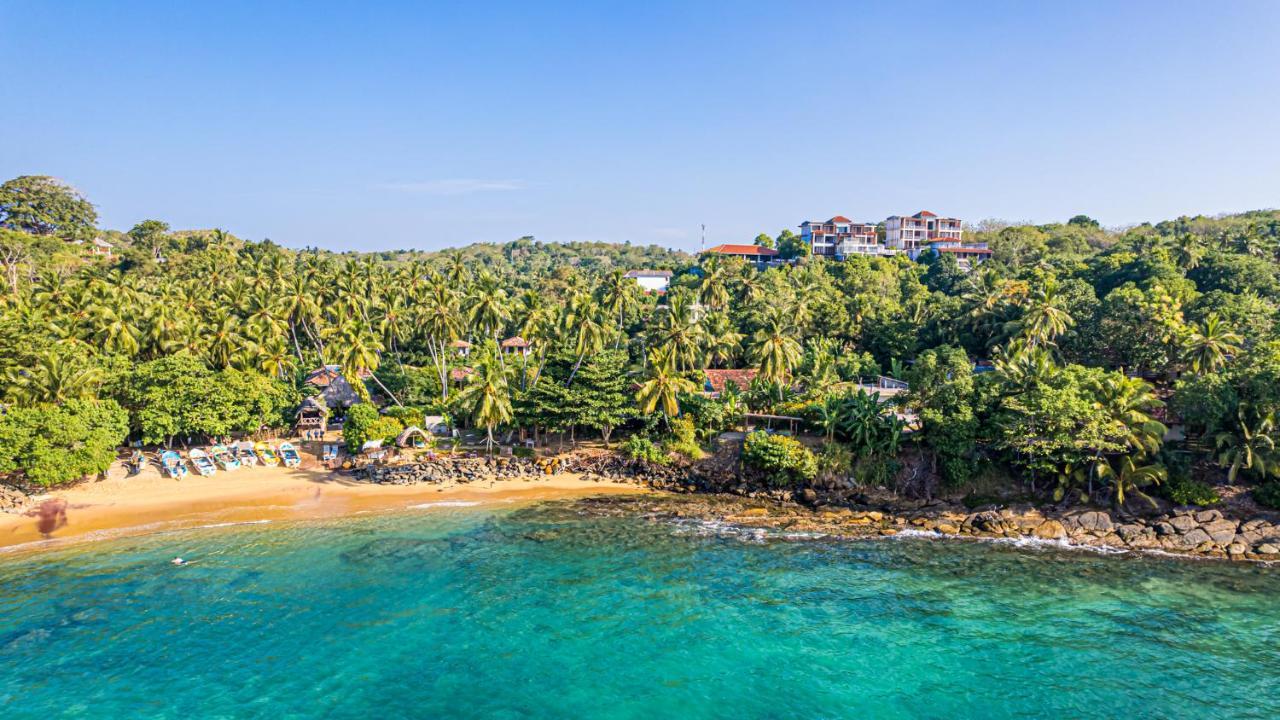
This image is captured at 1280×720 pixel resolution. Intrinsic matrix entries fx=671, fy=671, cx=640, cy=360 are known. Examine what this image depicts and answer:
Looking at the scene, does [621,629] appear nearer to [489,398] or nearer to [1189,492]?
[489,398]

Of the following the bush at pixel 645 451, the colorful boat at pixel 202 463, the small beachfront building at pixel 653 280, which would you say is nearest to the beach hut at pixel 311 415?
the colorful boat at pixel 202 463

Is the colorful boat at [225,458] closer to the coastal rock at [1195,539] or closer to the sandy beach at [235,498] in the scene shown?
the sandy beach at [235,498]

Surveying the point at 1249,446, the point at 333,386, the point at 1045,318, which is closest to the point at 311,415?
the point at 333,386

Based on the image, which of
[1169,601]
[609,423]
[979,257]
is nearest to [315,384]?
[609,423]

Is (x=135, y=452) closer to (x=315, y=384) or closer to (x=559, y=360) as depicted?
(x=315, y=384)

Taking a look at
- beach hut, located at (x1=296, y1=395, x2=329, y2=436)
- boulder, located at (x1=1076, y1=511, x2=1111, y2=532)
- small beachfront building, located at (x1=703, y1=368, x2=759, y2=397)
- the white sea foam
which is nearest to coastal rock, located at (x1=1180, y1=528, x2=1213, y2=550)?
boulder, located at (x1=1076, y1=511, x2=1111, y2=532)

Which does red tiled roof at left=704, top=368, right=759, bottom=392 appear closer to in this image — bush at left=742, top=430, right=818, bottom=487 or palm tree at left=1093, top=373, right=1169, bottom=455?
bush at left=742, top=430, right=818, bottom=487

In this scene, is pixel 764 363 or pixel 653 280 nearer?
pixel 764 363
